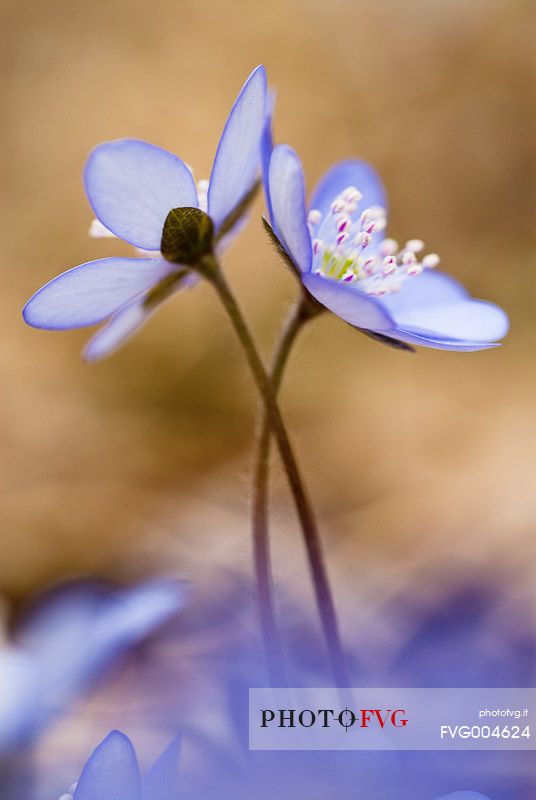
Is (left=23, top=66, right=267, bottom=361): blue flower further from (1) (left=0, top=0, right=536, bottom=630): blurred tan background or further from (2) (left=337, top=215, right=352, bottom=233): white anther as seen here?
(1) (left=0, top=0, right=536, bottom=630): blurred tan background

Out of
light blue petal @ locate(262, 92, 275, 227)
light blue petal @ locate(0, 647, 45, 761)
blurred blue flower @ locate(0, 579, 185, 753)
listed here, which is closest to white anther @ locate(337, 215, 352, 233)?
light blue petal @ locate(262, 92, 275, 227)

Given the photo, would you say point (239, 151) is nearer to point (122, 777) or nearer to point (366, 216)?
point (366, 216)


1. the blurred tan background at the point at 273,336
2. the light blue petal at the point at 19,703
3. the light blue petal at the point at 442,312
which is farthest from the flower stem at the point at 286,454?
the blurred tan background at the point at 273,336

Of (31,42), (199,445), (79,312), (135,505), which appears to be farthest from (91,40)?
(79,312)

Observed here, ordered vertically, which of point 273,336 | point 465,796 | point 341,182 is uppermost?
point 273,336

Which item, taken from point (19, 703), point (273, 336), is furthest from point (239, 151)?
point (273, 336)

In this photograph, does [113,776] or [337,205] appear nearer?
[113,776]

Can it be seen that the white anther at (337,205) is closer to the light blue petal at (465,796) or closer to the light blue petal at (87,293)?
the light blue petal at (87,293)

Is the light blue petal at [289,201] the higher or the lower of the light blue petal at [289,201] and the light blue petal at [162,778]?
the higher
